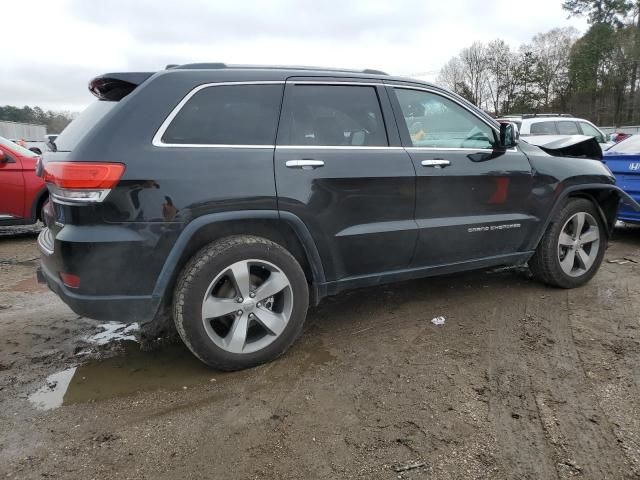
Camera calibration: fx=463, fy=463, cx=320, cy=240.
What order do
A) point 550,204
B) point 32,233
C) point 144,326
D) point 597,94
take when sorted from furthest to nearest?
point 597,94 < point 32,233 < point 550,204 < point 144,326

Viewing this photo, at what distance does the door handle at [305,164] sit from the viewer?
9.35 ft

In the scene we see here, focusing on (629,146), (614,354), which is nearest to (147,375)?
(614,354)

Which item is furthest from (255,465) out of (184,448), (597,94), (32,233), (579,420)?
(597,94)

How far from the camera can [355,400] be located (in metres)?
2.56

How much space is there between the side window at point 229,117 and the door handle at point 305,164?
0.58 feet

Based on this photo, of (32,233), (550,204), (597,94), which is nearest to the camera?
(550,204)

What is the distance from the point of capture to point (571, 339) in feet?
10.8

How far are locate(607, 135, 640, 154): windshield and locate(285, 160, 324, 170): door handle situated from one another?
5.46 metres

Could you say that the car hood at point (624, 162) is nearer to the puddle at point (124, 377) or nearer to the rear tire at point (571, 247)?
the rear tire at point (571, 247)

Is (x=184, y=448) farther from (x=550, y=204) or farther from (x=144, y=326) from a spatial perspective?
(x=550, y=204)

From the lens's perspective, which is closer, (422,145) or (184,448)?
(184,448)

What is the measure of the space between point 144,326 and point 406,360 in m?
2.03

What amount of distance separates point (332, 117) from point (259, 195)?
0.81m

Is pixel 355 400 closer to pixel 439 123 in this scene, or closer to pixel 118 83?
pixel 439 123
